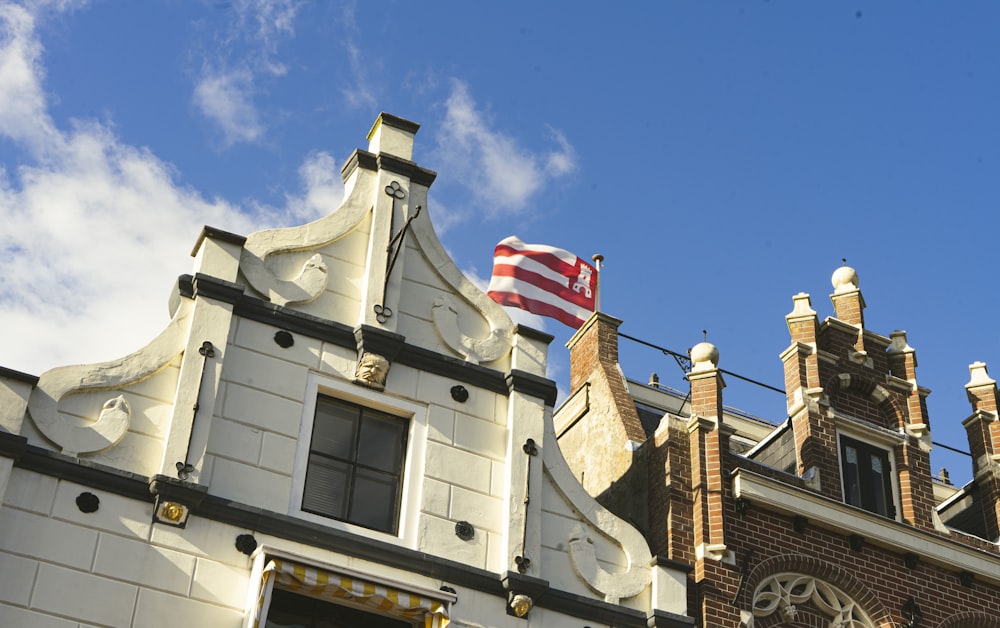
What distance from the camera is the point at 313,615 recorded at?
17453 millimetres

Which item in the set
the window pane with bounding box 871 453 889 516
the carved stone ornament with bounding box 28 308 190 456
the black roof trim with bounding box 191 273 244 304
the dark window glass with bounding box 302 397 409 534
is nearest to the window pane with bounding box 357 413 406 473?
the dark window glass with bounding box 302 397 409 534

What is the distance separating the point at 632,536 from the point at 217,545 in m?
6.00

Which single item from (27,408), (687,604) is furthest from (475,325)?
(27,408)

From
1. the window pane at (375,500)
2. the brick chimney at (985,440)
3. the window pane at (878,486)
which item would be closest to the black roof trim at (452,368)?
the window pane at (375,500)

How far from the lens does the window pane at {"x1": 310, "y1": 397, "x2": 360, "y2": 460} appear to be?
18797 mm

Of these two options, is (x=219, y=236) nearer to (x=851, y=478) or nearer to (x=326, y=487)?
(x=326, y=487)

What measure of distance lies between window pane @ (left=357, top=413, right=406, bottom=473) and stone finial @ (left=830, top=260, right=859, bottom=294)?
9836 millimetres

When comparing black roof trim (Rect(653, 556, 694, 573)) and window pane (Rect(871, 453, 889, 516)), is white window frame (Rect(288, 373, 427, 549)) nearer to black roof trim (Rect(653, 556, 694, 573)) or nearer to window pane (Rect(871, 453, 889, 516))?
black roof trim (Rect(653, 556, 694, 573))

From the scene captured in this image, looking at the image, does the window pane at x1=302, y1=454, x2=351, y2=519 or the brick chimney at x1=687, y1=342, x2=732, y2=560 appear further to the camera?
the brick chimney at x1=687, y1=342, x2=732, y2=560

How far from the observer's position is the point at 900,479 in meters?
23.5

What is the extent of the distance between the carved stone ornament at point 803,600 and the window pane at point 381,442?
18.9 feet

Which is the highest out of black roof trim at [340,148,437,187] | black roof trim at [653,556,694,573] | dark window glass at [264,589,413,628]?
black roof trim at [340,148,437,187]

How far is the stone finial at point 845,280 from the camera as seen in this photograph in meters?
25.7

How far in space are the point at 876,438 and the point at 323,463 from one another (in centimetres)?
991
